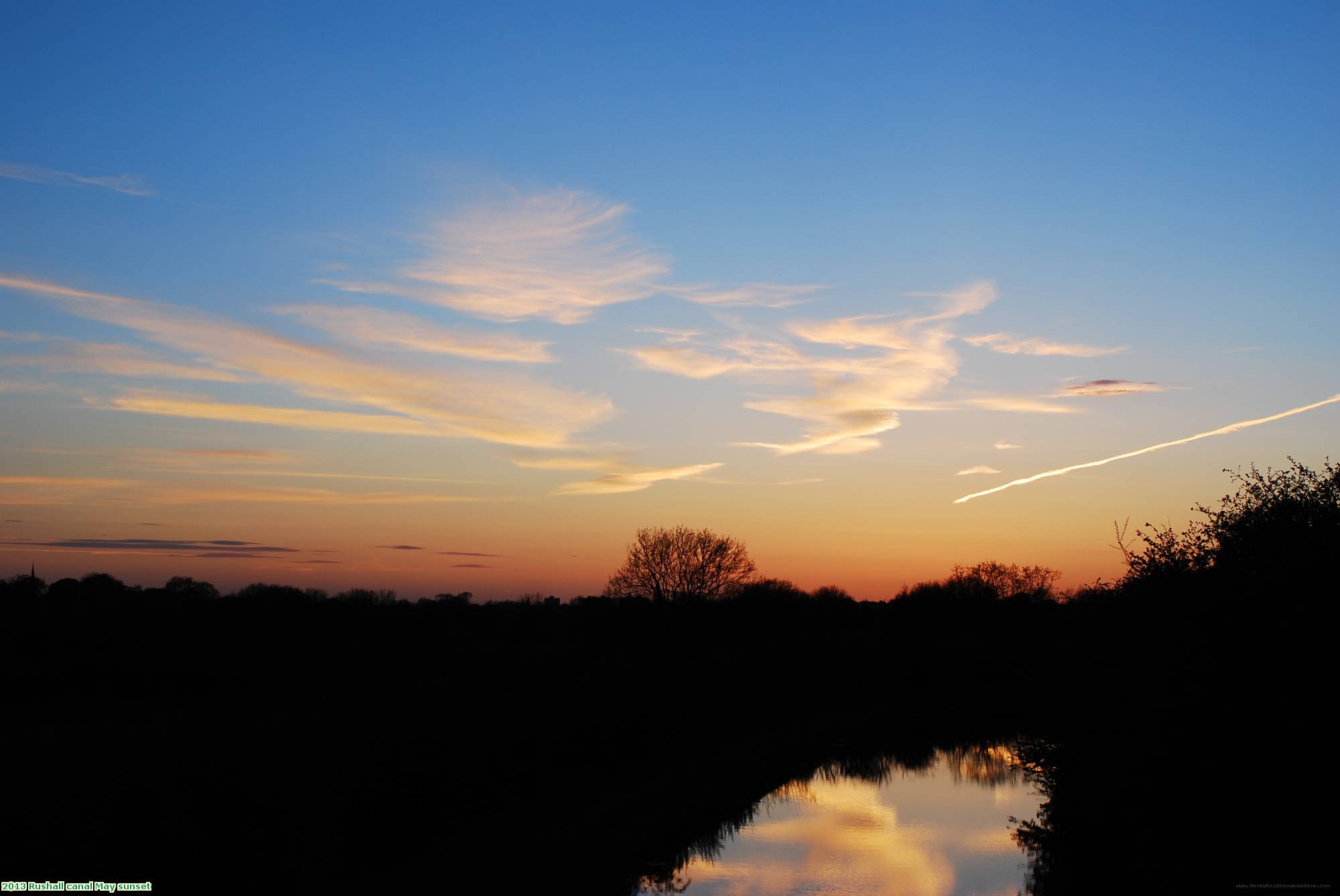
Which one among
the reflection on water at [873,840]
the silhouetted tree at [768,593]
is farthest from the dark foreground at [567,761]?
→ the silhouetted tree at [768,593]

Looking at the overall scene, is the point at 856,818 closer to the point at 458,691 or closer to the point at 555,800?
the point at 555,800

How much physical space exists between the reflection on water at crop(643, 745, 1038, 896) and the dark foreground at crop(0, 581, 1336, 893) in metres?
0.60

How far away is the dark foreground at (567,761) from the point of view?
39.4 feet

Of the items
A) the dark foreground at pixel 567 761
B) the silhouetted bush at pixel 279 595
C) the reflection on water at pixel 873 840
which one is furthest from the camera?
the silhouetted bush at pixel 279 595

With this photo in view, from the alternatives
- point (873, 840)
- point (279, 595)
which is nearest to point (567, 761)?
point (873, 840)

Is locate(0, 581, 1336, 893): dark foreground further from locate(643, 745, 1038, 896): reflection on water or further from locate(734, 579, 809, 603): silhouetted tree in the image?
locate(734, 579, 809, 603): silhouetted tree

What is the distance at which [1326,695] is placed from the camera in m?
11.7

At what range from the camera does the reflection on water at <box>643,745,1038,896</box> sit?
559 inches

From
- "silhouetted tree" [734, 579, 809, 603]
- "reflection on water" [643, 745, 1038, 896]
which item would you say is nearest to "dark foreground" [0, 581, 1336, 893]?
"reflection on water" [643, 745, 1038, 896]

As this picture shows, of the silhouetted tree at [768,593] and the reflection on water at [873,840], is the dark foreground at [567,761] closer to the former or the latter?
the reflection on water at [873,840]

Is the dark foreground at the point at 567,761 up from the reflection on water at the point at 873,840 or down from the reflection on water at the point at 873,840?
up

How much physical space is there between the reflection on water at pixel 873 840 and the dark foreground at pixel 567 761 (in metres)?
0.60

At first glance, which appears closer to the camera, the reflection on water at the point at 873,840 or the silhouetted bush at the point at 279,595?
the reflection on water at the point at 873,840

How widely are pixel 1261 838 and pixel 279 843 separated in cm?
1242
